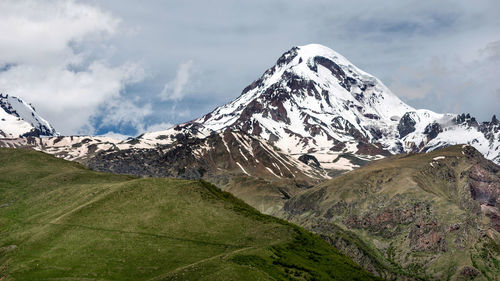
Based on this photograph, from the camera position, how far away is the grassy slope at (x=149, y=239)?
11025 cm

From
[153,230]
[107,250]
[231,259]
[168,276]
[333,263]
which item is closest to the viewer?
[168,276]

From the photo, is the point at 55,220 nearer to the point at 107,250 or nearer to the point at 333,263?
the point at 107,250

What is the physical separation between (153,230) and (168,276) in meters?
33.2

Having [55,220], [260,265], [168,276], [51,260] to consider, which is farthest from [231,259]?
[55,220]

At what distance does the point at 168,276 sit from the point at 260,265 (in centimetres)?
2095

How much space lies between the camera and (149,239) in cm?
12800

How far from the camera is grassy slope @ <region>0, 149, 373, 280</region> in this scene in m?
110

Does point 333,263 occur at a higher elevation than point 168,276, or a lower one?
higher

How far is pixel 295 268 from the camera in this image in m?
122

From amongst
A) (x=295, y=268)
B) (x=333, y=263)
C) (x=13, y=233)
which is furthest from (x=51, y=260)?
(x=333, y=263)

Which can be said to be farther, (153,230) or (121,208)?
(121,208)

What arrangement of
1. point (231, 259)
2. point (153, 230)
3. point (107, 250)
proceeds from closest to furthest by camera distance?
point (231, 259)
point (107, 250)
point (153, 230)

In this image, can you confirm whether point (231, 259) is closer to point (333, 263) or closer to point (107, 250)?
point (107, 250)

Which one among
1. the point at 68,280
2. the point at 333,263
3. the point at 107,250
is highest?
the point at 333,263
